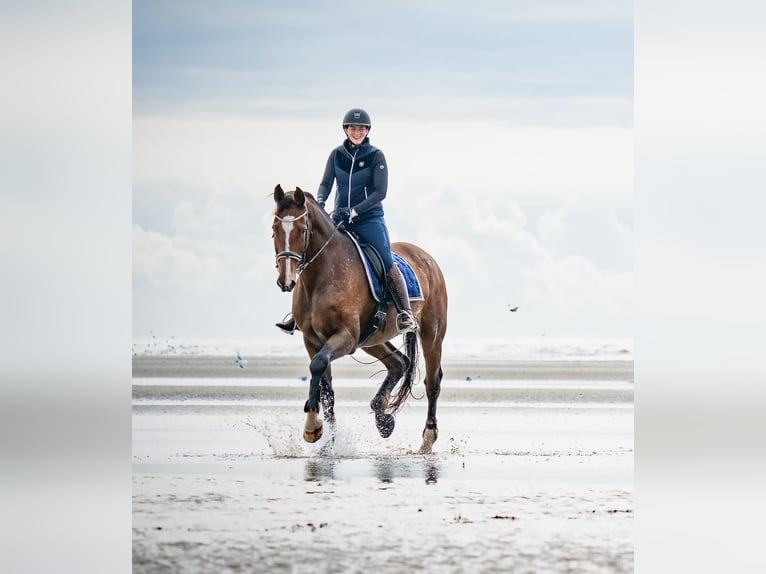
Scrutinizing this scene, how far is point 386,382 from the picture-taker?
790 centimetres

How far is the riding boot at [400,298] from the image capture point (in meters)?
7.61

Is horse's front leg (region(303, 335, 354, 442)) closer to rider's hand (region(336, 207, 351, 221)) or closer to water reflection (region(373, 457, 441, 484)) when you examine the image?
water reflection (region(373, 457, 441, 484))

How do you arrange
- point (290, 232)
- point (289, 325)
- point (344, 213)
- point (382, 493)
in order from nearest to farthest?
point (382, 493)
point (290, 232)
point (289, 325)
point (344, 213)

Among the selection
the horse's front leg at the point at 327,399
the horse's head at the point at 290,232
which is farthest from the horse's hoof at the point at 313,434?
the horse's head at the point at 290,232

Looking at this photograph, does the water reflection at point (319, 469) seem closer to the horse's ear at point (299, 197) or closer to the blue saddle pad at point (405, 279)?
the blue saddle pad at point (405, 279)

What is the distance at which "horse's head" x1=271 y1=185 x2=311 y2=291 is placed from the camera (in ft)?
22.3

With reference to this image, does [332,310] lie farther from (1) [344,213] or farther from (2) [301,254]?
(1) [344,213]

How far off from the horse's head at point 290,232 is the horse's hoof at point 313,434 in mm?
920

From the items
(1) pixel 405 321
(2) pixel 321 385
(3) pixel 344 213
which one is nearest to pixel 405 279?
(1) pixel 405 321

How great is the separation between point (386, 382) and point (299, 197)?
1.63 m

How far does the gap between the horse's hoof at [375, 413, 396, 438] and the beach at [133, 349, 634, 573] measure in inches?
5.9

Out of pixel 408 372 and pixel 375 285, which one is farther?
pixel 408 372
